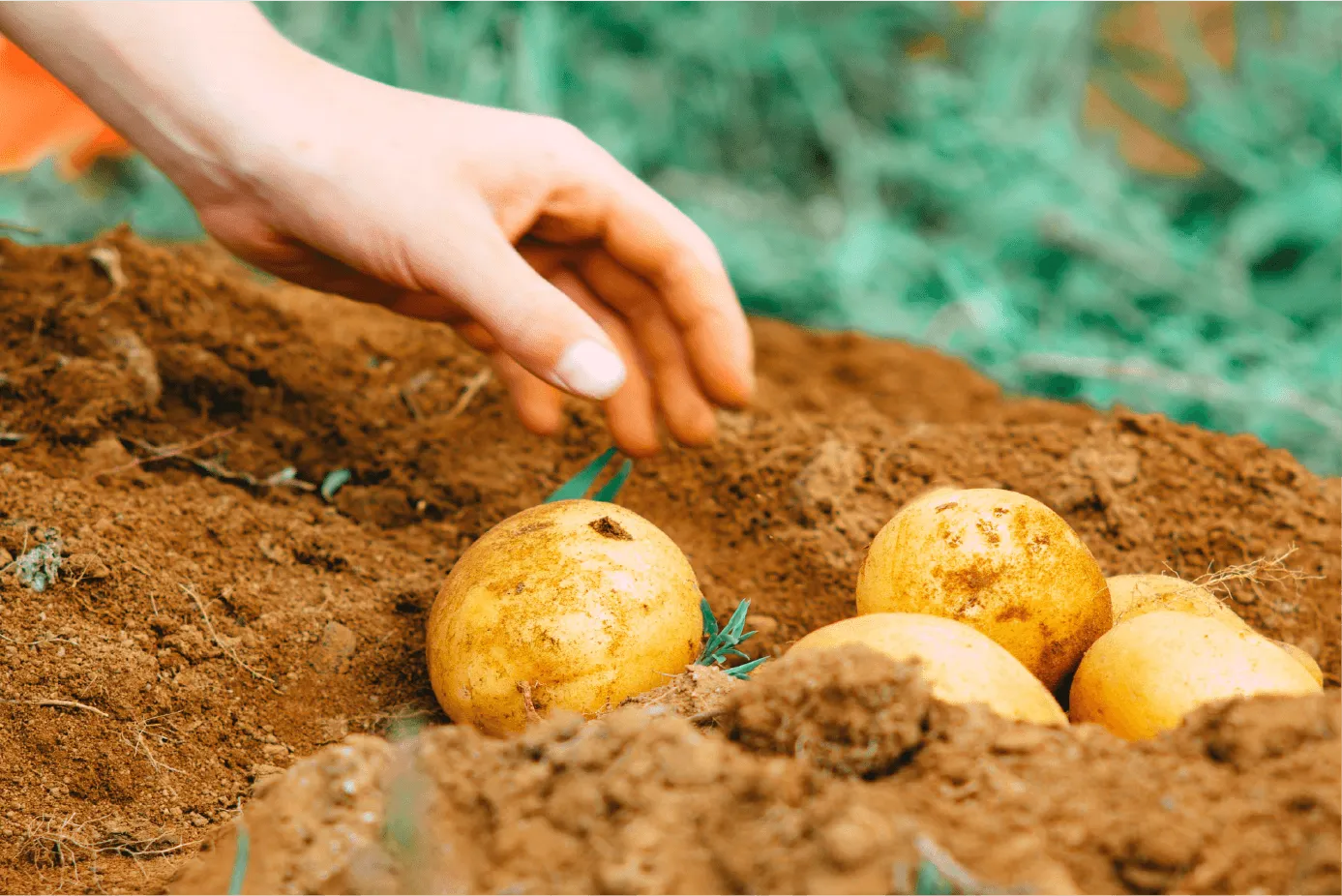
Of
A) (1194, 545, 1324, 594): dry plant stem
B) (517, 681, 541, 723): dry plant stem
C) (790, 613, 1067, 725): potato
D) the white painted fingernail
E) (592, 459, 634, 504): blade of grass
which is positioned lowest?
(592, 459, 634, 504): blade of grass

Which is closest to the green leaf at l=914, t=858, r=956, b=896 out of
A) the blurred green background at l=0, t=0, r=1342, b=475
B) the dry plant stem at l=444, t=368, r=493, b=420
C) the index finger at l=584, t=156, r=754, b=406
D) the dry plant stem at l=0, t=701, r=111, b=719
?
the index finger at l=584, t=156, r=754, b=406

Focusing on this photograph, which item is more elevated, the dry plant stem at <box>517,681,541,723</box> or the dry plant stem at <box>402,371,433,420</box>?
the dry plant stem at <box>517,681,541,723</box>

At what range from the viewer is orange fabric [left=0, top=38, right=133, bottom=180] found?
170 inches

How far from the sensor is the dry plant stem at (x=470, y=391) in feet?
11.3

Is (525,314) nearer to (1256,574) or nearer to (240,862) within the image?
(240,862)

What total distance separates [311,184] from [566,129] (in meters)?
0.60

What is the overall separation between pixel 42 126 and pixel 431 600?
3.39m

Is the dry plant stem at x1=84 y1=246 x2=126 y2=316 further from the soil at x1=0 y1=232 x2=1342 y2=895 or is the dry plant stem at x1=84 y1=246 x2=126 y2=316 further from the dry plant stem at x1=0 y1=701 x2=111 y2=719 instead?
the dry plant stem at x1=0 y1=701 x2=111 y2=719

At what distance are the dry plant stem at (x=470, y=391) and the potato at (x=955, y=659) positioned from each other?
1882 millimetres

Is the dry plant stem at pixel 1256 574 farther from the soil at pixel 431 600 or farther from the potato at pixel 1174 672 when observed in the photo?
the potato at pixel 1174 672

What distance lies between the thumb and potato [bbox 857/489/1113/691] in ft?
2.20

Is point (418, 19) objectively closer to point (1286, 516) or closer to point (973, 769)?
point (1286, 516)

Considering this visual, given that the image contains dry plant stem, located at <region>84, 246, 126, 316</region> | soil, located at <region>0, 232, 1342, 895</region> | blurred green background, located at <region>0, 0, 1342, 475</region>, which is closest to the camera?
soil, located at <region>0, 232, 1342, 895</region>

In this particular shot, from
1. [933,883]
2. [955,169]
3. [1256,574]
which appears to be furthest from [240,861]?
[955,169]
